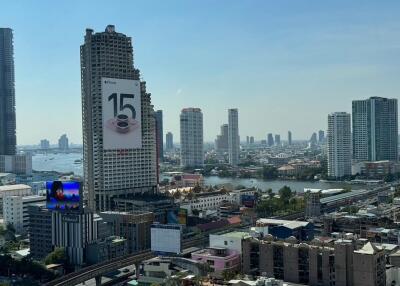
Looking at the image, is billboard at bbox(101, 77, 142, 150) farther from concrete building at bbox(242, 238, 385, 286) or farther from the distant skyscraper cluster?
the distant skyscraper cluster

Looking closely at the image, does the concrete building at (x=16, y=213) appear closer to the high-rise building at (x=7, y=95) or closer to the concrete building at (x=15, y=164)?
the concrete building at (x=15, y=164)

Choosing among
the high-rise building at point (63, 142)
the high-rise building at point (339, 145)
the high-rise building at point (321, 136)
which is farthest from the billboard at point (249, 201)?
the high-rise building at point (321, 136)

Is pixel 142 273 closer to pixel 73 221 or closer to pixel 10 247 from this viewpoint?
pixel 73 221

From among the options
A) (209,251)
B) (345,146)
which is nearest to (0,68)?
(345,146)

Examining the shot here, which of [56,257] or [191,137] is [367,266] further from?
[191,137]

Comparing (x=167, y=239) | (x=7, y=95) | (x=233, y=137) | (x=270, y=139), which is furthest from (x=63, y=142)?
(x=167, y=239)

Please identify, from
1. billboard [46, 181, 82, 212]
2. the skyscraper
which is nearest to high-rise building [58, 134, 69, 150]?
the skyscraper
